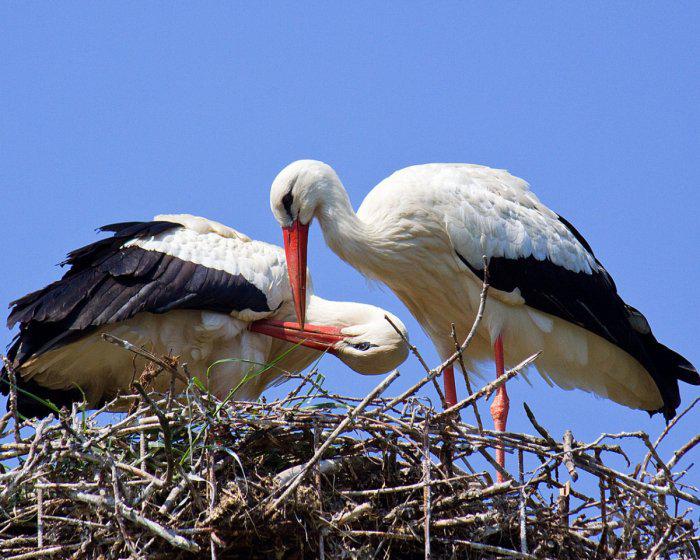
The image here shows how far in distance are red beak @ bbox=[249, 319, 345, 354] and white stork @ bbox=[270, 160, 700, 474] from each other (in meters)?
0.32

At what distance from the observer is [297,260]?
24.0 feet

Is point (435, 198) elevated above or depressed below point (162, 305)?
above

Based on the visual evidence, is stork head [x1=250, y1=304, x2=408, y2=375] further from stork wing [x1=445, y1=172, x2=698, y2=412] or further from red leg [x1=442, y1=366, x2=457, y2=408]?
stork wing [x1=445, y1=172, x2=698, y2=412]

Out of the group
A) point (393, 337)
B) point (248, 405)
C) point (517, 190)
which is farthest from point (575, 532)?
point (517, 190)

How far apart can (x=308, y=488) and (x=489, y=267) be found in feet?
7.56

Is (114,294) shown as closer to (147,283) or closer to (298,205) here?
(147,283)

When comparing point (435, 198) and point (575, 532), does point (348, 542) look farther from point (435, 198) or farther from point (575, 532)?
point (435, 198)

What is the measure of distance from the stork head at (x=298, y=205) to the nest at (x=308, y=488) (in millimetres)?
1550

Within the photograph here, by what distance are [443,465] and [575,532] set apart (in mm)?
636

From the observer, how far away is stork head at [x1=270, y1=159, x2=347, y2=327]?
727 cm

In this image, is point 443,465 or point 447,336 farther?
point 447,336

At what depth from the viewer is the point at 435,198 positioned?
741 cm

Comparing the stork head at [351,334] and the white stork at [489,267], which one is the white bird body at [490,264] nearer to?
the white stork at [489,267]

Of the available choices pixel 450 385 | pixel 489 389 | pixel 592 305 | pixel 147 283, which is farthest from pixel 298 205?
pixel 489 389
